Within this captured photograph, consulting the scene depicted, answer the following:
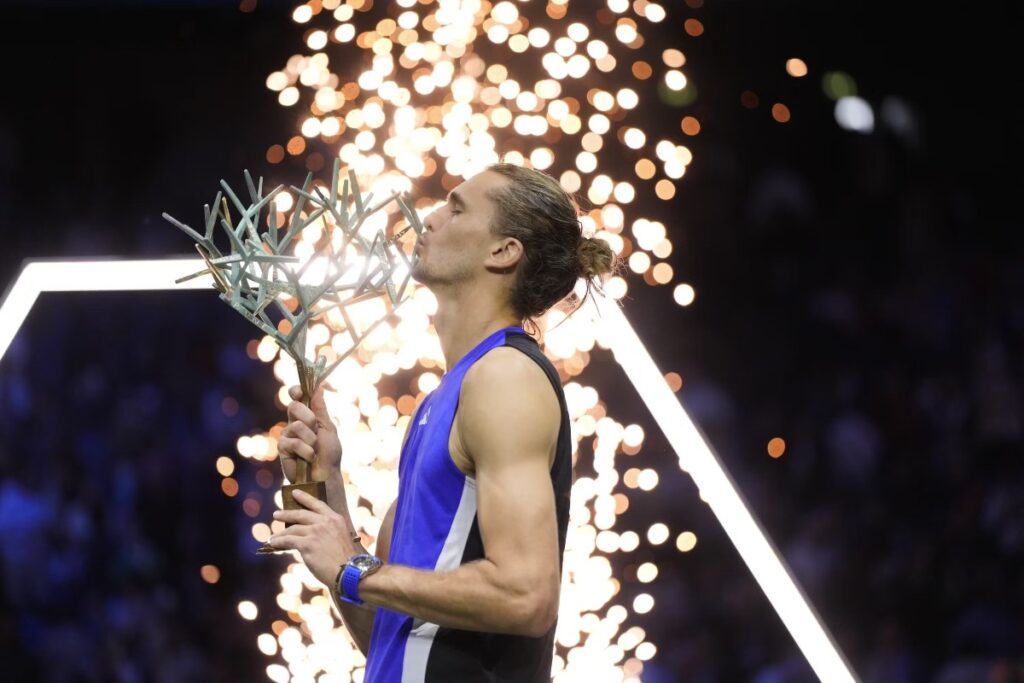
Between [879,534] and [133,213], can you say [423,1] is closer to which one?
[133,213]

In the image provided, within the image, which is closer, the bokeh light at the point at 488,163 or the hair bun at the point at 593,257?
the hair bun at the point at 593,257

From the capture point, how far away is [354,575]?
1.50 meters

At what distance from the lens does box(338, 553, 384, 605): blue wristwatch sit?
1497mm

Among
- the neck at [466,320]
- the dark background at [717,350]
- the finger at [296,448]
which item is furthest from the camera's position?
the dark background at [717,350]

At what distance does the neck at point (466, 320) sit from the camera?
1794 mm

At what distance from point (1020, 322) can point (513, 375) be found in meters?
2.73

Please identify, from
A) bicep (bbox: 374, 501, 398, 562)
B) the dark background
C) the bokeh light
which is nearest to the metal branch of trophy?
bicep (bbox: 374, 501, 398, 562)

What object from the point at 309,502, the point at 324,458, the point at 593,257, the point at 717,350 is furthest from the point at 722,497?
the point at 309,502

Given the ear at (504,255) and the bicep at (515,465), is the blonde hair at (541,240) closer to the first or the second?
the ear at (504,255)

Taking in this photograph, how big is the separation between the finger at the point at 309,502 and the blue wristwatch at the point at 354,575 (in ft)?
0.33

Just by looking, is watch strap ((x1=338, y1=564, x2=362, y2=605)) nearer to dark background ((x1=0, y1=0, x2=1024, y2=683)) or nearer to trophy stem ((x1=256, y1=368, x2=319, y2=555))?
trophy stem ((x1=256, y1=368, x2=319, y2=555))

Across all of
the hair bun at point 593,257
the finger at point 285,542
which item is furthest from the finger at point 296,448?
the hair bun at point 593,257

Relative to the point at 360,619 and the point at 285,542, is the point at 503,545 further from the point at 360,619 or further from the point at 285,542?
the point at 360,619

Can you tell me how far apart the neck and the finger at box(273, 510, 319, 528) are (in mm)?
339
